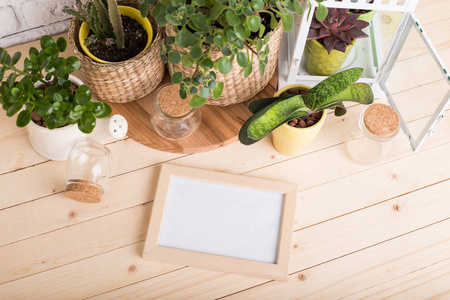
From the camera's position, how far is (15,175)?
1131 millimetres

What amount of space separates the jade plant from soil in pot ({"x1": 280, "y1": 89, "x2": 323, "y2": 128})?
0.05m

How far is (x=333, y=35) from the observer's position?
1.09 m

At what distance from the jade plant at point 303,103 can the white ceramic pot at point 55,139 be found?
1.30ft

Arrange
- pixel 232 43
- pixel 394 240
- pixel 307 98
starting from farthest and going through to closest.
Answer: pixel 394 240 → pixel 307 98 → pixel 232 43

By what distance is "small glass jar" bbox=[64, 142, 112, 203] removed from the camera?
1.05 metres

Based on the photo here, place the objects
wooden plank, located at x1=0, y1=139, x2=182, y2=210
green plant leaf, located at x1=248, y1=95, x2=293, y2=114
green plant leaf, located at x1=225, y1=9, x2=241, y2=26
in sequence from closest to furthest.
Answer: green plant leaf, located at x1=225, y1=9, x2=241, y2=26
green plant leaf, located at x1=248, y1=95, x2=293, y2=114
wooden plank, located at x1=0, y1=139, x2=182, y2=210

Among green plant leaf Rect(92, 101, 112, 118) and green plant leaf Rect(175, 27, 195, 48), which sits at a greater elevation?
green plant leaf Rect(175, 27, 195, 48)

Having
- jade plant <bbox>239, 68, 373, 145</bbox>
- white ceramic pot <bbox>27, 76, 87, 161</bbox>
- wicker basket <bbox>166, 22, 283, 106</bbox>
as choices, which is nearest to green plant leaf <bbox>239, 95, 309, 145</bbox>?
jade plant <bbox>239, 68, 373, 145</bbox>

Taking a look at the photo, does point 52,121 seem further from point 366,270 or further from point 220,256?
point 366,270

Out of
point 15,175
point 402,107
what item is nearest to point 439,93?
point 402,107

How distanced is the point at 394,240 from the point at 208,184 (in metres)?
0.46

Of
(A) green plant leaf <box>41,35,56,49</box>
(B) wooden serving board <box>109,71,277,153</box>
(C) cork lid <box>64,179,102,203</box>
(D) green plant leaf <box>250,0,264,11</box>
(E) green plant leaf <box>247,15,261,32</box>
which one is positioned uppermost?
(D) green plant leaf <box>250,0,264,11</box>

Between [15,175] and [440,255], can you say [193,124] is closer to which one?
[15,175]

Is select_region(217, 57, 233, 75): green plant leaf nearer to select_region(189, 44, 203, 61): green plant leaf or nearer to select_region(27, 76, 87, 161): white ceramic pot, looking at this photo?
select_region(189, 44, 203, 61): green plant leaf
